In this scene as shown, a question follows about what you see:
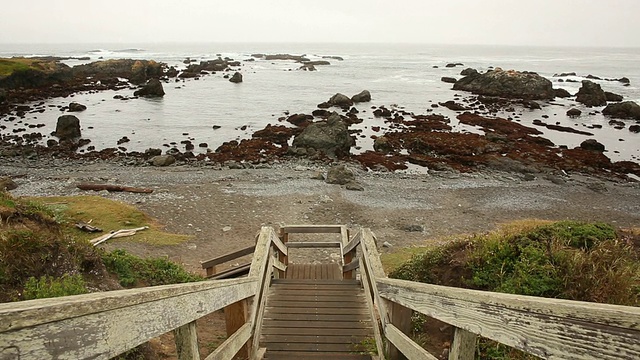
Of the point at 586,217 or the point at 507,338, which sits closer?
the point at 507,338

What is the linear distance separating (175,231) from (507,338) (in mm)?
15033

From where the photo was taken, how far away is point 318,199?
65.1 ft

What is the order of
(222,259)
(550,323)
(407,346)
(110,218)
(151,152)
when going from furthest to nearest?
(151,152), (110,218), (222,259), (407,346), (550,323)

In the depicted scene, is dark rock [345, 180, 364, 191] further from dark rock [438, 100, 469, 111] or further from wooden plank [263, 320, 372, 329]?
dark rock [438, 100, 469, 111]

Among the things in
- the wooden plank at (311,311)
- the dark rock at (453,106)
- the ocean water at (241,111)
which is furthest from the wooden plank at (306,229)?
the dark rock at (453,106)

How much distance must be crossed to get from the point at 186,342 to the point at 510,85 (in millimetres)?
67361

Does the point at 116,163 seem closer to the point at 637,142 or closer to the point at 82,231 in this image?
the point at 82,231

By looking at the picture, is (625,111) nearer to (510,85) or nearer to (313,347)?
(510,85)

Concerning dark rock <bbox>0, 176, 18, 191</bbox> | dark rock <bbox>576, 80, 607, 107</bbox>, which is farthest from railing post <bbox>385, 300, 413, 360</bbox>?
dark rock <bbox>576, 80, 607, 107</bbox>

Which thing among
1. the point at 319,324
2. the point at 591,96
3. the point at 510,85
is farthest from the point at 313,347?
the point at 510,85

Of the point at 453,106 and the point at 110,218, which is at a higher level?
the point at 453,106

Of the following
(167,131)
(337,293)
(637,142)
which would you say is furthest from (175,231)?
(637,142)

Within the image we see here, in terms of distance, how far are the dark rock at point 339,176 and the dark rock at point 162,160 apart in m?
11.3

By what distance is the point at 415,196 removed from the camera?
21.3 m
